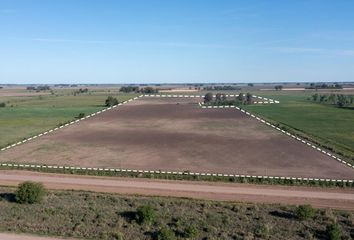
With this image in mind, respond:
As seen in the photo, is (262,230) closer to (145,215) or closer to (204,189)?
(145,215)

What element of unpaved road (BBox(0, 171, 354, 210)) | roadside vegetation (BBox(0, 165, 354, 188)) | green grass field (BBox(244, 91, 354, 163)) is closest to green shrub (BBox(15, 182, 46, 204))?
unpaved road (BBox(0, 171, 354, 210))

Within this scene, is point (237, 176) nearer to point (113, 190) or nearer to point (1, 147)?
point (113, 190)

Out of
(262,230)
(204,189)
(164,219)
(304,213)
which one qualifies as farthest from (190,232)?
(204,189)

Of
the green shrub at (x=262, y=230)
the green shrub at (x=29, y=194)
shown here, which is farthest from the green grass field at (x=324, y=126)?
the green shrub at (x=29, y=194)

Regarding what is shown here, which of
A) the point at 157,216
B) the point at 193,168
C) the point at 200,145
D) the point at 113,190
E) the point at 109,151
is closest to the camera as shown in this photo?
the point at 157,216

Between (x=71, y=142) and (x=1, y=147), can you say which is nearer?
(x=1, y=147)

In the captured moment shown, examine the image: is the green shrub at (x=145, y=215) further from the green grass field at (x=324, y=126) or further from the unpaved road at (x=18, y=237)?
the green grass field at (x=324, y=126)

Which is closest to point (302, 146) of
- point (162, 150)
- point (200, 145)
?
point (200, 145)
